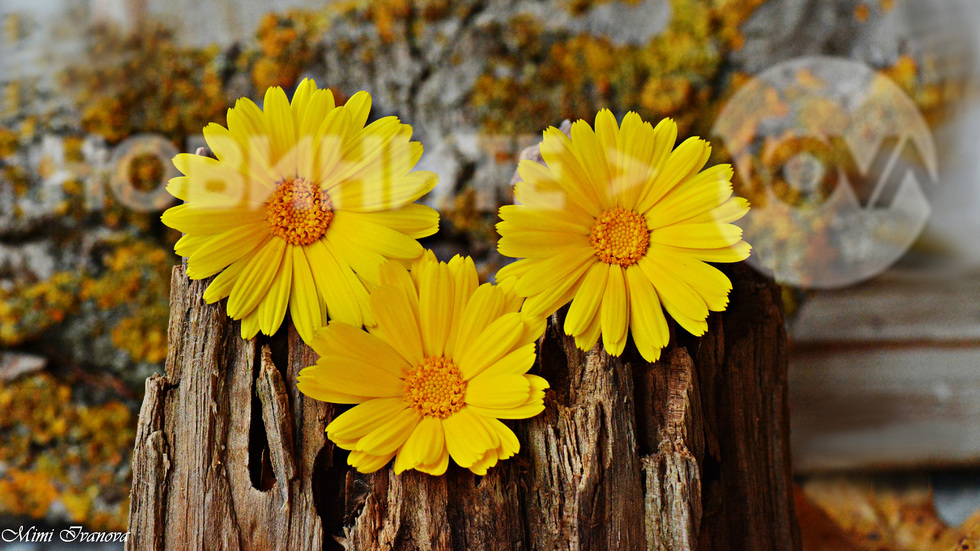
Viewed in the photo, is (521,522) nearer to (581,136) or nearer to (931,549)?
(581,136)

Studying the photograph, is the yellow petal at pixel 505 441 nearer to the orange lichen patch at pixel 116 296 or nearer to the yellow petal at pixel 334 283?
the yellow petal at pixel 334 283

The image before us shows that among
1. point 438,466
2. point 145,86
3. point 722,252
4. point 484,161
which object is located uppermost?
point 145,86

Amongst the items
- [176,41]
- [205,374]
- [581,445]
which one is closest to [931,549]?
[581,445]

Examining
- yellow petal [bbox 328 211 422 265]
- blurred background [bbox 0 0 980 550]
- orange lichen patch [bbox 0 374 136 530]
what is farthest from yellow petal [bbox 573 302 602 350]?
orange lichen patch [bbox 0 374 136 530]

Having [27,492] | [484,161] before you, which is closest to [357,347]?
[484,161]

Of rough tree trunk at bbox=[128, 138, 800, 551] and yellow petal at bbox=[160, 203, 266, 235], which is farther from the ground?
yellow petal at bbox=[160, 203, 266, 235]

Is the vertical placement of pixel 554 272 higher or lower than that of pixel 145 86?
lower

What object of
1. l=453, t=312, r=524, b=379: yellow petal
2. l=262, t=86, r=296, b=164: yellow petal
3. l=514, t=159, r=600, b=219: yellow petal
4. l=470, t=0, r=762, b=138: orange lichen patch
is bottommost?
l=453, t=312, r=524, b=379: yellow petal

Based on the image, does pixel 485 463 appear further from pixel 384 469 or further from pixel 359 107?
pixel 359 107

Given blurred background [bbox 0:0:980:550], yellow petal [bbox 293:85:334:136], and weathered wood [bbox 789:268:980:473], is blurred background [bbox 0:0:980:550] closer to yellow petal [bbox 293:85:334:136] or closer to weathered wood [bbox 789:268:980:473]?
weathered wood [bbox 789:268:980:473]
